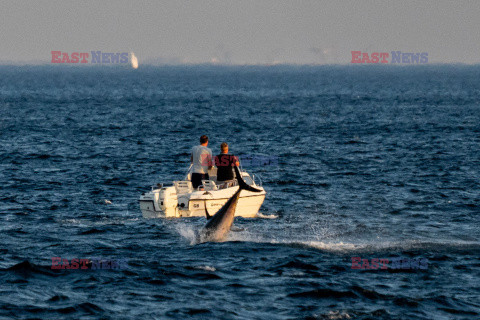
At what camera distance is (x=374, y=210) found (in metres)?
25.0

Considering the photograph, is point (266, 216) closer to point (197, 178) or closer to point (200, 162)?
point (197, 178)

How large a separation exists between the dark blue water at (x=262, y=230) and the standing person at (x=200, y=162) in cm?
154

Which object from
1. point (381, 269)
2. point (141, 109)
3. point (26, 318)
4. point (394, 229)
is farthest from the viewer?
point (141, 109)

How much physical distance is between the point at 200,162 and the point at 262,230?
123 inches

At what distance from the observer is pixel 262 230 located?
21766 mm

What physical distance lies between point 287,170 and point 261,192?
1149 cm

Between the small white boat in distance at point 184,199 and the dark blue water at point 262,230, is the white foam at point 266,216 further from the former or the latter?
the small white boat in distance at point 184,199

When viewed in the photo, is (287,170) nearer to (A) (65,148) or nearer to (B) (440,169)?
(B) (440,169)

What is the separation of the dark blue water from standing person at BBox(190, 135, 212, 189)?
5.04ft

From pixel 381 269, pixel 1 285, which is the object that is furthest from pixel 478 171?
pixel 1 285

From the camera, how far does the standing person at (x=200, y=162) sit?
22.8 metres

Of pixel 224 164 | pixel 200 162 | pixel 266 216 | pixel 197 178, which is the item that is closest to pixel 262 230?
pixel 266 216

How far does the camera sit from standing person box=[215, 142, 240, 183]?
2272 cm

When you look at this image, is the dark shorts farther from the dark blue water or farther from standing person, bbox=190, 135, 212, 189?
the dark blue water
